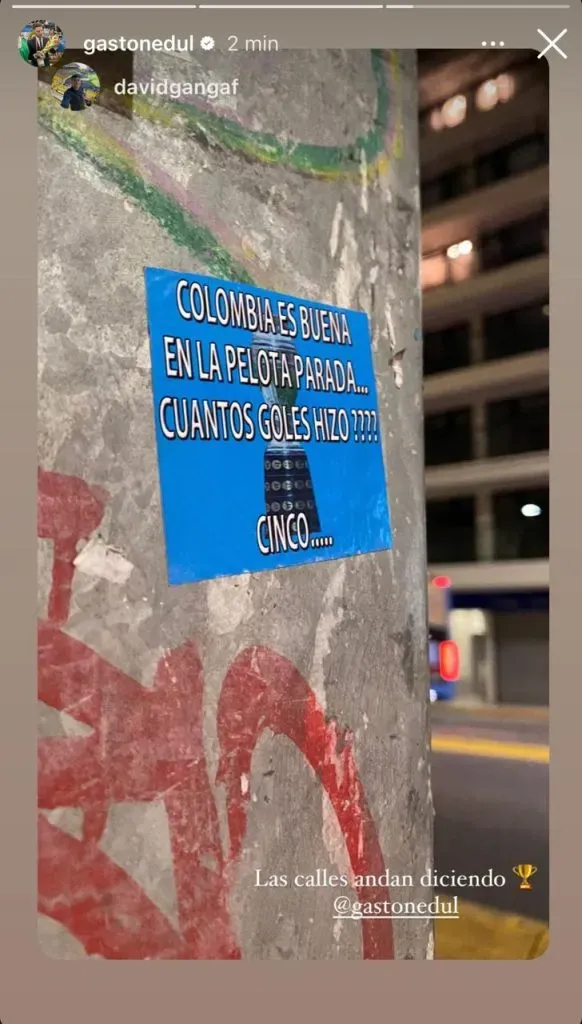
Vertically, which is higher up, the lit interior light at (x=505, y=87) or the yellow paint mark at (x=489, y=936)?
the lit interior light at (x=505, y=87)

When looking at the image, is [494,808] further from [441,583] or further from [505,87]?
[505,87]

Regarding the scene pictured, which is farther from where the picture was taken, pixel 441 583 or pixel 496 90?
→ pixel 441 583

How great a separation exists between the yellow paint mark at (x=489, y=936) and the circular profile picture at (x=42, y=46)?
1.66 meters

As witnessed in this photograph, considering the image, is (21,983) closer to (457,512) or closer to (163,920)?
(163,920)

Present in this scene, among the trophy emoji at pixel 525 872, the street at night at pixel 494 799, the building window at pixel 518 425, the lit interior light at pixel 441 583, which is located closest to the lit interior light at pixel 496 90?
the building window at pixel 518 425

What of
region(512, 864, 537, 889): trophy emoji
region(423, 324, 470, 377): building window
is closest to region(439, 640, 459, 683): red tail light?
region(512, 864, 537, 889): trophy emoji

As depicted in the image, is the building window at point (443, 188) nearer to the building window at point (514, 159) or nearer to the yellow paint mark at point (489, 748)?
the building window at point (514, 159)

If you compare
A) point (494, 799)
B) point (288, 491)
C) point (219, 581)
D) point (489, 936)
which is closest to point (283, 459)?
point (288, 491)

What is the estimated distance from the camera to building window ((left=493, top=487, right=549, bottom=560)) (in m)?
1.38

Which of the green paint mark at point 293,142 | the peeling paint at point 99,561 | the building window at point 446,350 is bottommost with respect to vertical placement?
the peeling paint at point 99,561

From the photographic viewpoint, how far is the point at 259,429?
138 centimetres

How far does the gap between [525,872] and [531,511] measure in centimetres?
65

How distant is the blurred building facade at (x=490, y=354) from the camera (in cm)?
138

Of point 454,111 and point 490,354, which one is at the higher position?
point 454,111
